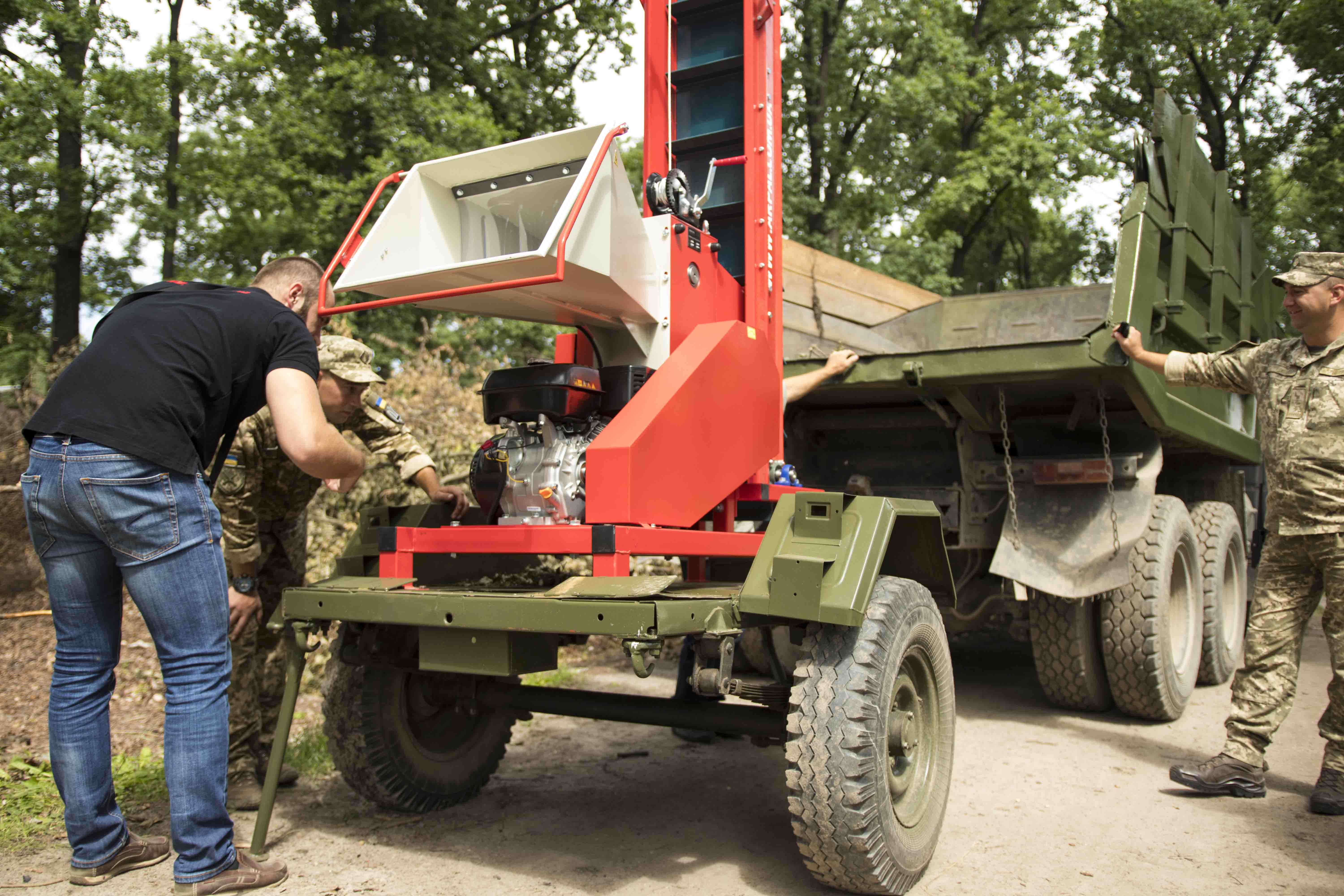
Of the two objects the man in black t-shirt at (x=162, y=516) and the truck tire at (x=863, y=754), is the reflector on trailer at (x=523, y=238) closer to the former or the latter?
the man in black t-shirt at (x=162, y=516)

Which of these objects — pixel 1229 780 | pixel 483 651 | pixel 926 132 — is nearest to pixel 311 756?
pixel 483 651

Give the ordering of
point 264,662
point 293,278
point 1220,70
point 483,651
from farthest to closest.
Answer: point 1220,70, point 264,662, point 293,278, point 483,651

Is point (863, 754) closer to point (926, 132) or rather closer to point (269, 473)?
point (269, 473)

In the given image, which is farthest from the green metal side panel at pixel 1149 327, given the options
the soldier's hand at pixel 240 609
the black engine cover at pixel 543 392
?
the soldier's hand at pixel 240 609

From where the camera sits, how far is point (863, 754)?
2762mm

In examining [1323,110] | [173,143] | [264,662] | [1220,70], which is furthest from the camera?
[1220,70]

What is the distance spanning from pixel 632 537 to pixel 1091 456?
3265 mm

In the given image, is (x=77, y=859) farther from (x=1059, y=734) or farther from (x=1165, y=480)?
(x=1165, y=480)

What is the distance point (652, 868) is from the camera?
3.30 m

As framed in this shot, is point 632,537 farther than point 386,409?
No

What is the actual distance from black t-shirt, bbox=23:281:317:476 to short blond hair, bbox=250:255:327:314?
0.37 metres

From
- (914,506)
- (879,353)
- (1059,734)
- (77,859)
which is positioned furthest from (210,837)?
(1059,734)

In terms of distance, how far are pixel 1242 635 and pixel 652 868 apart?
5.74 m

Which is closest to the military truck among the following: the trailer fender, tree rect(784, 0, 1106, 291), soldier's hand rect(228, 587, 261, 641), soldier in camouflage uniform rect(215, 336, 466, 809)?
the trailer fender
